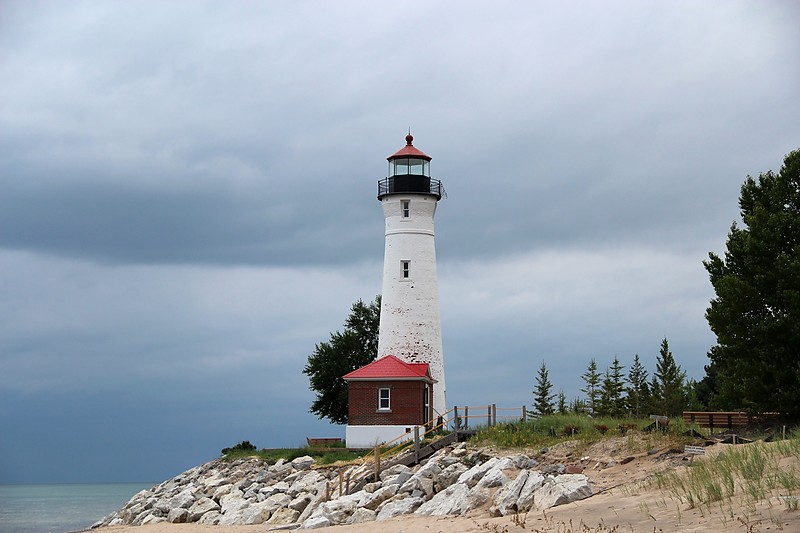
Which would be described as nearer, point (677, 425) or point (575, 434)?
point (677, 425)

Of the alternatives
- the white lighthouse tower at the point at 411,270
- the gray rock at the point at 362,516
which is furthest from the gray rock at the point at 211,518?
the white lighthouse tower at the point at 411,270

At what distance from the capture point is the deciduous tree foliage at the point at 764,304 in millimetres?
25453

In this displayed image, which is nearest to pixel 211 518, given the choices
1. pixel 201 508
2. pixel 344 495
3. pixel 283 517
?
pixel 201 508

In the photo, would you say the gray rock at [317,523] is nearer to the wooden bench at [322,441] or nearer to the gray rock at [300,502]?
the gray rock at [300,502]

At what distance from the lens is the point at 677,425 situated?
78.0 feet

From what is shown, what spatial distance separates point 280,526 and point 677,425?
1129 centimetres

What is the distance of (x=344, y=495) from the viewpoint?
26.8m

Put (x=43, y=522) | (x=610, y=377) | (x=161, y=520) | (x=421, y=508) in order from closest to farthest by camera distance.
→ (x=421, y=508) < (x=161, y=520) < (x=43, y=522) < (x=610, y=377)

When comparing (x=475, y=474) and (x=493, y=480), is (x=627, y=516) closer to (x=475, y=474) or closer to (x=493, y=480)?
(x=493, y=480)

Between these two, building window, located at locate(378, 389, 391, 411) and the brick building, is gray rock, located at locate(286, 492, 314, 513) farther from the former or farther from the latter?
building window, located at locate(378, 389, 391, 411)

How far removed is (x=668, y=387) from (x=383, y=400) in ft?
84.8

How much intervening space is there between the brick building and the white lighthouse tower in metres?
1.74

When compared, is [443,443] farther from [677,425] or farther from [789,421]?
[789,421]

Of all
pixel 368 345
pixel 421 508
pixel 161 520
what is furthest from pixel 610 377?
pixel 421 508
